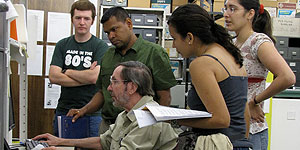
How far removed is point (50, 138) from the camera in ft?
5.87

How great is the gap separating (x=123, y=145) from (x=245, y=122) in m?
0.53

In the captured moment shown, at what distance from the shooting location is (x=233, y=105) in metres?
1.31

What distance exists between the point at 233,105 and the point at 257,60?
0.47 metres

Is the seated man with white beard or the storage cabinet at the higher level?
the storage cabinet

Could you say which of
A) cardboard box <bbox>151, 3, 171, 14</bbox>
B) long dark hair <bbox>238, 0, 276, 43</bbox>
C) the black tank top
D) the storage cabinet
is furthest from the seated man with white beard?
cardboard box <bbox>151, 3, 171, 14</bbox>

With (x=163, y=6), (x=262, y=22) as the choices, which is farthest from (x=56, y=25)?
(x=262, y=22)

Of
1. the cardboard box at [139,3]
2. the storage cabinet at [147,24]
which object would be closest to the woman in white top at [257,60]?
the storage cabinet at [147,24]

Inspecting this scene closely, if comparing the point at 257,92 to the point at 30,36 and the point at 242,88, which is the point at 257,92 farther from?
the point at 30,36

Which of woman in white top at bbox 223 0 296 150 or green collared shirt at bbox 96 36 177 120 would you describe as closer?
woman in white top at bbox 223 0 296 150

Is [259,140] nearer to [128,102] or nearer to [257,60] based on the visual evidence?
[257,60]

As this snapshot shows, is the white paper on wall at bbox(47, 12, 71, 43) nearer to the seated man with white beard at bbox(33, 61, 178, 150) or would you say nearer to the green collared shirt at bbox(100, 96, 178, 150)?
the seated man with white beard at bbox(33, 61, 178, 150)

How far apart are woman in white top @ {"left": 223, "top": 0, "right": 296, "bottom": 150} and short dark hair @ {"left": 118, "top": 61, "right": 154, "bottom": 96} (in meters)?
0.48

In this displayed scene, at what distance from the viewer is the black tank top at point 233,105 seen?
129 centimetres

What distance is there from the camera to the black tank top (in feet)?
4.23
